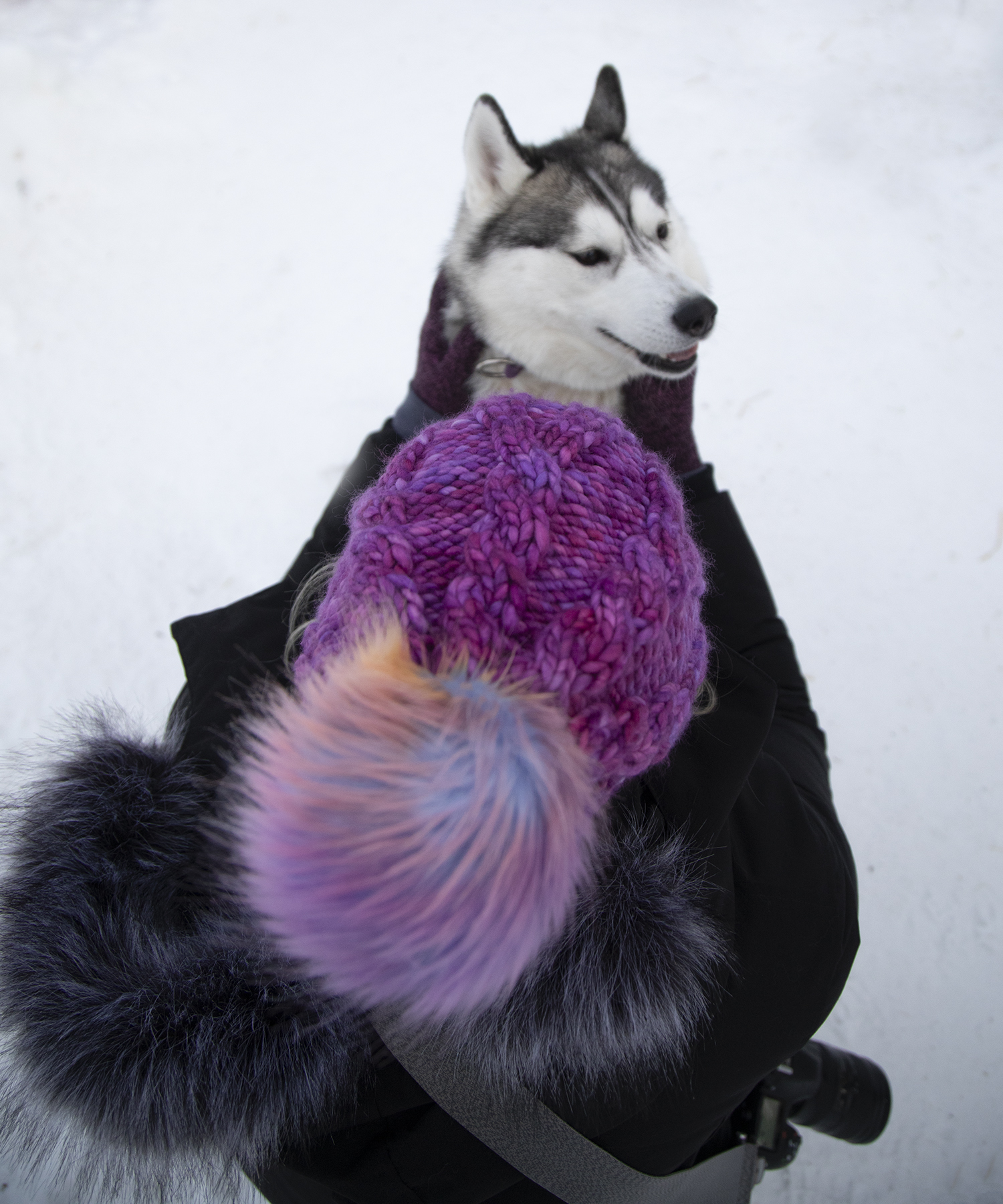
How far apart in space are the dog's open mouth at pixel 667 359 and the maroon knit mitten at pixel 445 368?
0.80ft

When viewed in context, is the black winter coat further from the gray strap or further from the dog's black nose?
the dog's black nose

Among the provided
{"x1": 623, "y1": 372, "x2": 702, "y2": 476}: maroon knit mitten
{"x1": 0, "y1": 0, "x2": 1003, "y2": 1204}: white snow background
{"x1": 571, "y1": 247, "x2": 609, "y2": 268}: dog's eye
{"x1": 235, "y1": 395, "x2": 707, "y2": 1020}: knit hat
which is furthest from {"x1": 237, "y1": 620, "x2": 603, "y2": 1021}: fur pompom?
{"x1": 0, "y1": 0, "x2": 1003, "y2": 1204}: white snow background

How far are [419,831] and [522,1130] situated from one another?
0.36 meters

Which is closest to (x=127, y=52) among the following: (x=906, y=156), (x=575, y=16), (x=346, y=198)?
(x=346, y=198)

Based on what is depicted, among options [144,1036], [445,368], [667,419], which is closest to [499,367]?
[445,368]

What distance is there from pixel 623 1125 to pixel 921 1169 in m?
1.09

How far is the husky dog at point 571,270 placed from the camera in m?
1.16

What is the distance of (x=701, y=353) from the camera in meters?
1.87

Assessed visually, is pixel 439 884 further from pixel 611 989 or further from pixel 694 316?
pixel 694 316

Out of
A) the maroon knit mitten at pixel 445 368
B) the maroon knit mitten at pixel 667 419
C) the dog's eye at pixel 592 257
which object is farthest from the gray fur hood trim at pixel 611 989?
the dog's eye at pixel 592 257

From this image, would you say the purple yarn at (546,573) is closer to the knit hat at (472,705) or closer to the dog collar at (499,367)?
the knit hat at (472,705)

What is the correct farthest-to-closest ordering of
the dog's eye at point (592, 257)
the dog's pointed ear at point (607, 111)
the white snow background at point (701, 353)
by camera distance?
the white snow background at point (701, 353)
the dog's pointed ear at point (607, 111)
the dog's eye at point (592, 257)

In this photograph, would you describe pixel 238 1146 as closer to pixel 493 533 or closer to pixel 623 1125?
pixel 623 1125

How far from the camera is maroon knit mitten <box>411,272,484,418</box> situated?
1.22 m
